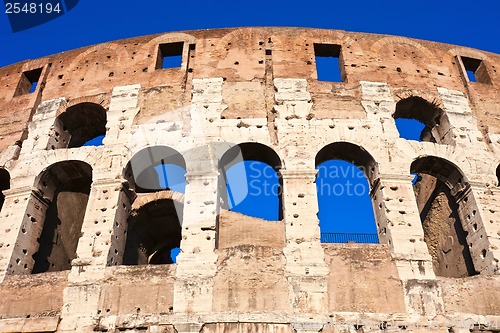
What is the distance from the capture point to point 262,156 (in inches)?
376

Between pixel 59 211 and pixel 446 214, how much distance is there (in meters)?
8.76

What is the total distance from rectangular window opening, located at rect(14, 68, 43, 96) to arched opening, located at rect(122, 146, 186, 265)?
387cm

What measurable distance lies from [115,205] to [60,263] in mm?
3027

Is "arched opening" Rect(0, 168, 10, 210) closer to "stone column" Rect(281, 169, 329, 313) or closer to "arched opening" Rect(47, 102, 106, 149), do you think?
"arched opening" Rect(47, 102, 106, 149)

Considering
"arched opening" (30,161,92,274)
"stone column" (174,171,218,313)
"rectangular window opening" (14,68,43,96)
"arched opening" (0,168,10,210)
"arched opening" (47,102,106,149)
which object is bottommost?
"stone column" (174,171,218,313)

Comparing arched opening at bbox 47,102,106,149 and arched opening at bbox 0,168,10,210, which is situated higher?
arched opening at bbox 47,102,106,149

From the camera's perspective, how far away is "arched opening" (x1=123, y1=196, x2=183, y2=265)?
442 inches

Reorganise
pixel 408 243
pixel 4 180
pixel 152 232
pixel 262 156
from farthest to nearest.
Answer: pixel 152 232
pixel 4 180
pixel 262 156
pixel 408 243

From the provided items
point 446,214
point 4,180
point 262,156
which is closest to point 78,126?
point 4,180

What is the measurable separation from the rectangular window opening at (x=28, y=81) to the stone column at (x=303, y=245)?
→ 7.37 metres

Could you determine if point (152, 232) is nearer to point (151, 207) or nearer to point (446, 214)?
point (151, 207)

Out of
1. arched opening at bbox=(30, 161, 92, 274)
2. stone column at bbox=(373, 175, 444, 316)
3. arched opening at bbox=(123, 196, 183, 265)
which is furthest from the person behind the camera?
arched opening at bbox=(123, 196, 183, 265)

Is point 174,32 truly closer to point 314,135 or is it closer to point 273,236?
point 314,135

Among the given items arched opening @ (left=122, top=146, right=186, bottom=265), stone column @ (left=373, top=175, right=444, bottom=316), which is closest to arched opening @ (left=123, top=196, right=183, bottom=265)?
arched opening @ (left=122, top=146, right=186, bottom=265)
